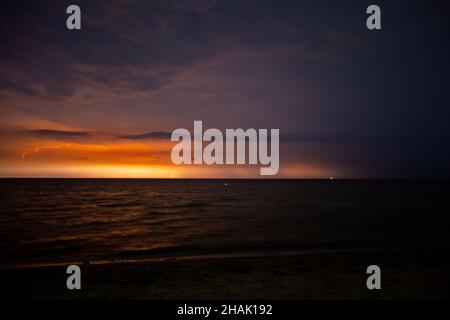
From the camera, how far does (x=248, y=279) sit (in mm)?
12703

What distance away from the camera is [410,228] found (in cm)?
3148

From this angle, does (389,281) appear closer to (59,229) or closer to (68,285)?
(68,285)

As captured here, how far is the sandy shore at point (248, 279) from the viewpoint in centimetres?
1091

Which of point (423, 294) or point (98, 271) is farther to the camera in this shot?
point (98, 271)

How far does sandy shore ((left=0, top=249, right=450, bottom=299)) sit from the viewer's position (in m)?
10.9

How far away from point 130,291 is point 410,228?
29.2 meters

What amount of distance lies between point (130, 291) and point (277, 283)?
5.27 meters

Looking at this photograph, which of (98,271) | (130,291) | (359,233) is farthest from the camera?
(359,233)

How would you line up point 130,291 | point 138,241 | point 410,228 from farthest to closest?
point 410,228 → point 138,241 → point 130,291

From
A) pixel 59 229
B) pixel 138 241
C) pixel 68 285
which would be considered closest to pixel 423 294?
pixel 68 285
